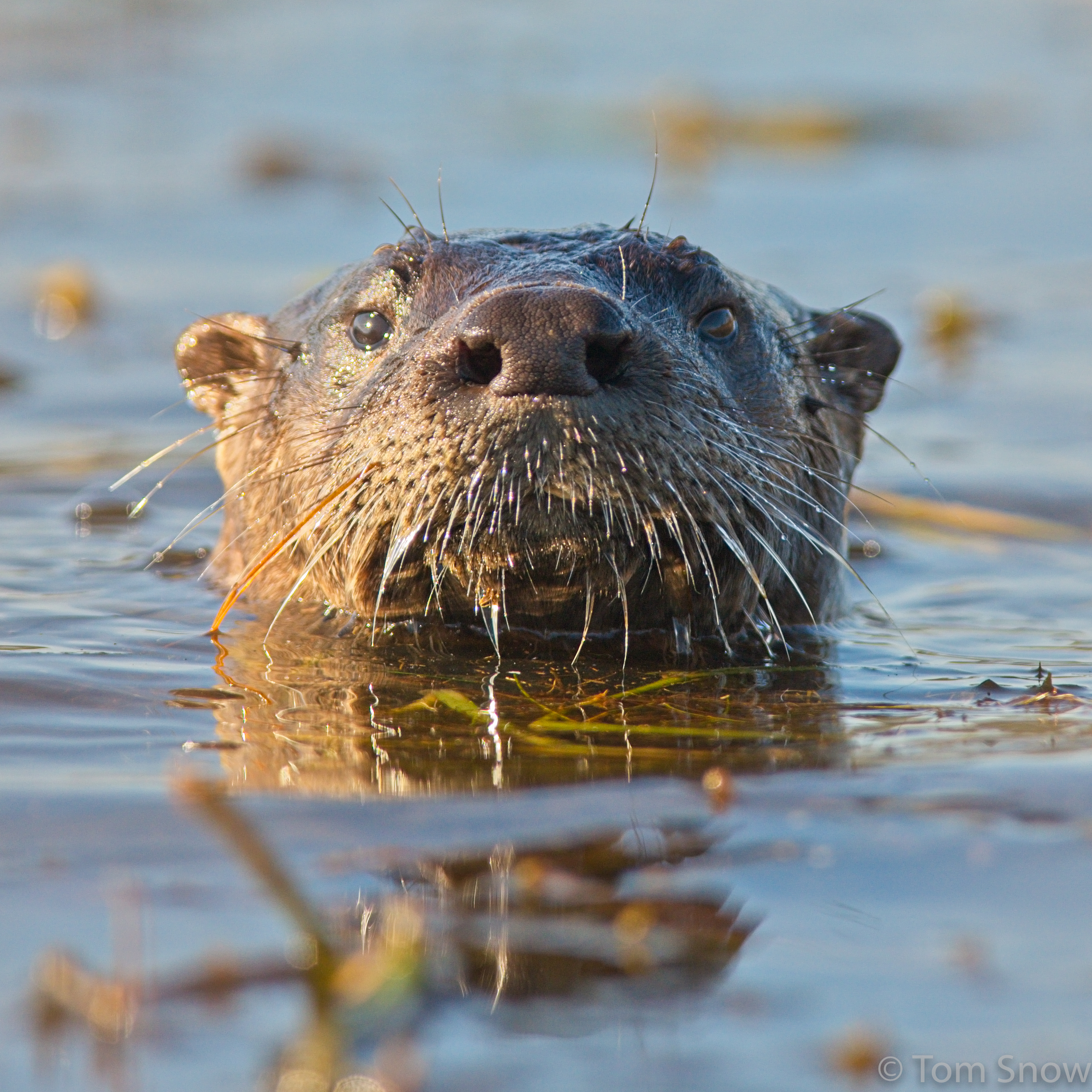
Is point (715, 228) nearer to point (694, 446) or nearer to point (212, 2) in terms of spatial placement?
point (694, 446)

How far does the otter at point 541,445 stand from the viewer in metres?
3.79

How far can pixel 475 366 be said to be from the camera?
12.7ft

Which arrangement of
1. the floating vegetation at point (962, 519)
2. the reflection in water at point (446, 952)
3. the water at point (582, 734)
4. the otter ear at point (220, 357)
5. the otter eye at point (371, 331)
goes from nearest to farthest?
the reflection in water at point (446, 952) → the water at point (582, 734) → the otter eye at point (371, 331) → the otter ear at point (220, 357) → the floating vegetation at point (962, 519)

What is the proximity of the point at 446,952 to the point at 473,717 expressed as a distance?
1386 mm

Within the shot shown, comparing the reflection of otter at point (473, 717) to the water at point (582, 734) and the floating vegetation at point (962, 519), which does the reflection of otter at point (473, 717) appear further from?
the floating vegetation at point (962, 519)

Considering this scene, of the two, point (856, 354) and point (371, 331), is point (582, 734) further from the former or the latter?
point (856, 354)

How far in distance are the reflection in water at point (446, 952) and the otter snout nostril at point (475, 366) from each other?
1.23 meters

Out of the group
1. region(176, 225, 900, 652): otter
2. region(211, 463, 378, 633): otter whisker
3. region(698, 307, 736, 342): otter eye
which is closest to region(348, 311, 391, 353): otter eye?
region(176, 225, 900, 652): otter

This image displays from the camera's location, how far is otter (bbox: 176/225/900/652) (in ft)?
12.4

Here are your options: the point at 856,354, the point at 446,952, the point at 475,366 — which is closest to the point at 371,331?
the point at 475,366

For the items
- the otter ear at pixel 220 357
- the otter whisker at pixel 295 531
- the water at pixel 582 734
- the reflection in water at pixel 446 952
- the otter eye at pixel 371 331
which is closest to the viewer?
the reflection in water at pixel 446 952

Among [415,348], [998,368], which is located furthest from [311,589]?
[998,368]

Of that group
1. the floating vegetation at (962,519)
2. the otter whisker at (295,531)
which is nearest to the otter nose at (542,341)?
the otter whisker at (295,531)

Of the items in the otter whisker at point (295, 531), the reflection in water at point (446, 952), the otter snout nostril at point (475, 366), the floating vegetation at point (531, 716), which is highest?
the otter snout nostril at point (475, 366)
